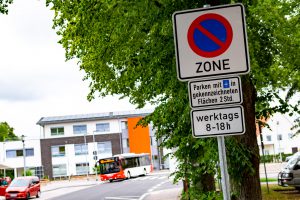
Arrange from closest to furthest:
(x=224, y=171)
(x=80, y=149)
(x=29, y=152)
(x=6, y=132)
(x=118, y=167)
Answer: (x=224, y=171) → (x=118, y=167) → (x=80, y=149) → (x=29, y=152) → (x=6, y=132)

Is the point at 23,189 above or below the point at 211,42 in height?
below

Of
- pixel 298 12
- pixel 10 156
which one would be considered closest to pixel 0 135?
pixel 10 156

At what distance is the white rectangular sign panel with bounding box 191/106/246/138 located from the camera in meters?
4.67

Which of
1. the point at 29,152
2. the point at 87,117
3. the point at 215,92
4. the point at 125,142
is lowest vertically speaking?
the point at 215,92

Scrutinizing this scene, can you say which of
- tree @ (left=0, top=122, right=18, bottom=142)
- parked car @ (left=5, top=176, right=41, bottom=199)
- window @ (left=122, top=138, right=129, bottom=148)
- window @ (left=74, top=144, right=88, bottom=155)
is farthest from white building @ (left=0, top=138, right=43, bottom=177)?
parked car @ (left=5, top=176, right=41, bottom=199)

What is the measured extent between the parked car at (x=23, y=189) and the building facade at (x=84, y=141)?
1756 inches

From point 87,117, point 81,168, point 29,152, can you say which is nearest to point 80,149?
point 81,168

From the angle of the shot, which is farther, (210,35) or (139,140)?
(139,140)

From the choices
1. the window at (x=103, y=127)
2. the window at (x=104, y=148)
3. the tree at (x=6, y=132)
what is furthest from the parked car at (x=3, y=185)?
the tree at (x=6, y=132)

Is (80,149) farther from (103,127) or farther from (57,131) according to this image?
(103,127)

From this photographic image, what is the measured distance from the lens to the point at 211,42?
474 cm

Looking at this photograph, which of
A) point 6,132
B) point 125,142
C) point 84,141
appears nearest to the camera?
point 84,141

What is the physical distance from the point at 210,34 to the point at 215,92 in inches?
20.7

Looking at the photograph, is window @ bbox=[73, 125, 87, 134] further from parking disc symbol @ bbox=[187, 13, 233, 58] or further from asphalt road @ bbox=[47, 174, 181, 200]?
parking disc symbol @ bbox=[187, 13, 233, 58]
